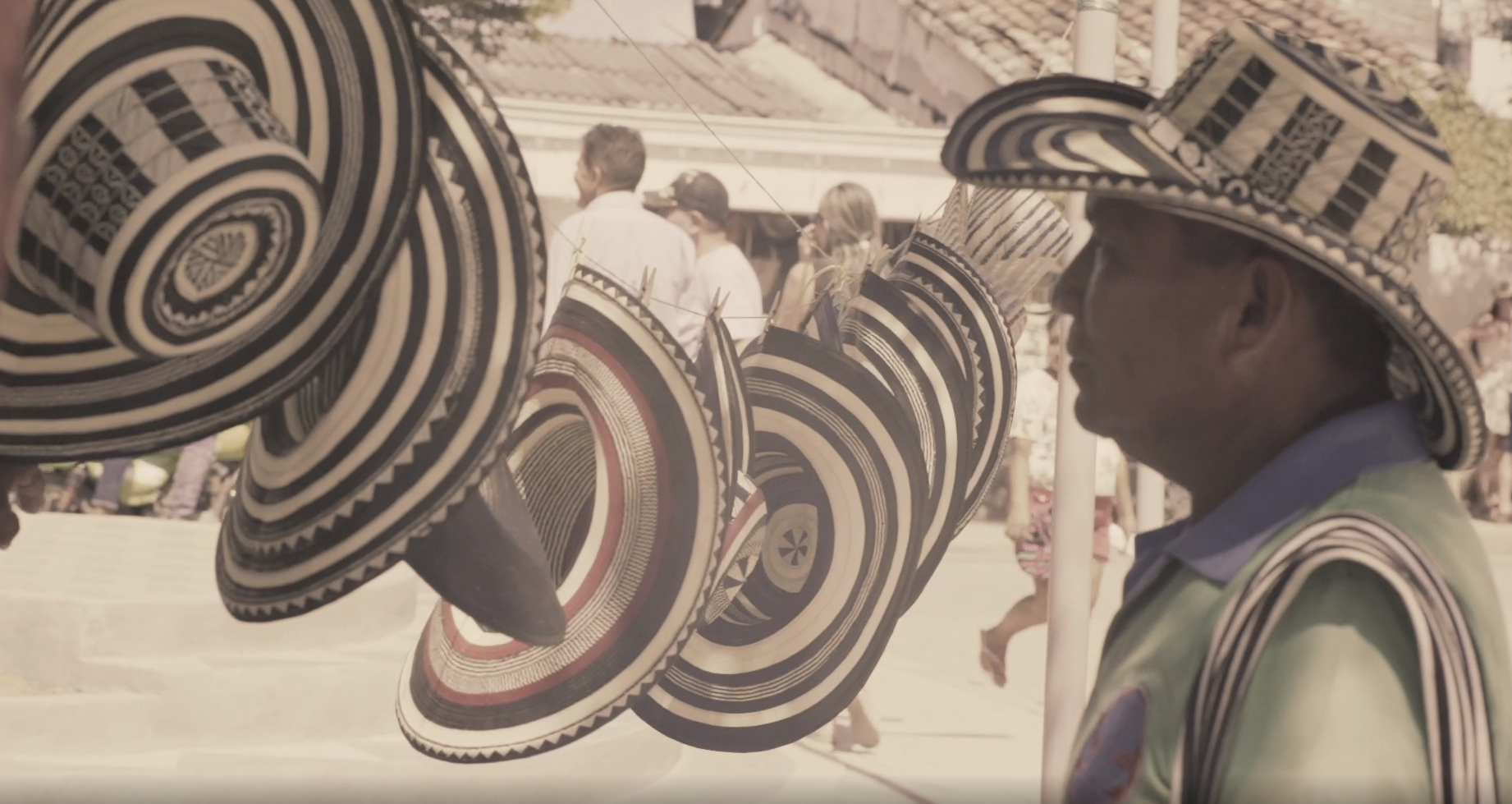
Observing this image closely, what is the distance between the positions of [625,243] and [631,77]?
0.26 meters

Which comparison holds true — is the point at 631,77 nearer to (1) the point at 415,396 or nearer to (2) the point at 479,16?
(2) the point at 479,16

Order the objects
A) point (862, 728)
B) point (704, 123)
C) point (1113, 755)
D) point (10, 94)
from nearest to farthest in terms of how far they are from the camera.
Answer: point (10, 94), point (1113, 755), point (704, 123), point (862, 728)

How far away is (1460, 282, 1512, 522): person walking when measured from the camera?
490 cm

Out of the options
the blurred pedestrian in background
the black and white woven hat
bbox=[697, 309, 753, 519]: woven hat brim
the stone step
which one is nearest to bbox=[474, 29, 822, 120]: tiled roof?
the black and white woven hat

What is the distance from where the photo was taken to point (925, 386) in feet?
11.8

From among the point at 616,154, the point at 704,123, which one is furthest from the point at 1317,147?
the point at 704,123

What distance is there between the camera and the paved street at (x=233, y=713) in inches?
106

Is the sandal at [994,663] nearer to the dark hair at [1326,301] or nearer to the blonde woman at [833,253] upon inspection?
the blonde woman at [833,253]

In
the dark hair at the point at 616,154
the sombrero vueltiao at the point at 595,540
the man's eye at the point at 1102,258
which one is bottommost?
the sombrero vueltiao at the point at 595,540

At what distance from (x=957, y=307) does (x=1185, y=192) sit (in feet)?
6.99

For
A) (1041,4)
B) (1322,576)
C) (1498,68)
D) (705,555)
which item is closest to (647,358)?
(705,555)

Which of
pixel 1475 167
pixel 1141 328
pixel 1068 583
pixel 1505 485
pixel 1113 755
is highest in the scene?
pixel 1141 328

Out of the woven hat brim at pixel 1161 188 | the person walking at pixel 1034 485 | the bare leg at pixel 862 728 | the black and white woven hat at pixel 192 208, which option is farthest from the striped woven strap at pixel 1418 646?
the person walking at pixel 1034 485

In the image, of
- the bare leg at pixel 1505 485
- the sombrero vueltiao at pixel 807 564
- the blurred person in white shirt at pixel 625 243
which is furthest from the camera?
the bare leg at pixel 1505 485
